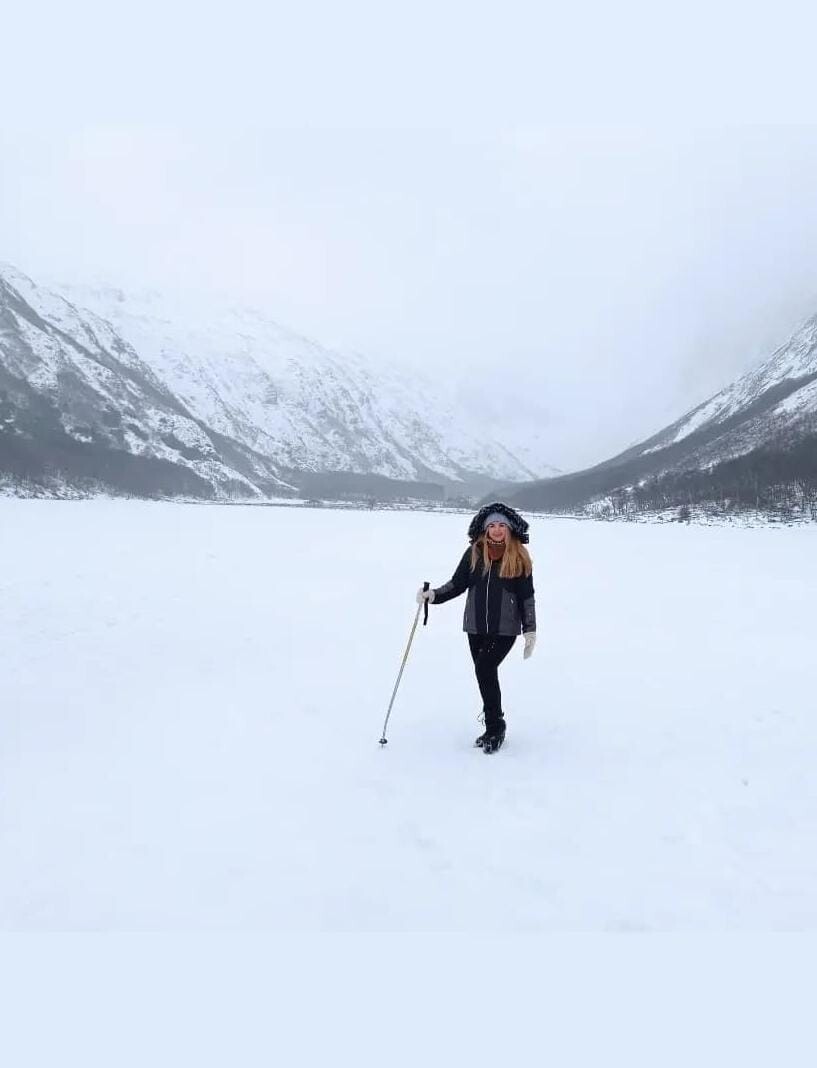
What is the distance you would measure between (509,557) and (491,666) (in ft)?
4.79

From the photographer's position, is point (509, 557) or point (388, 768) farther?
point (509, 557)

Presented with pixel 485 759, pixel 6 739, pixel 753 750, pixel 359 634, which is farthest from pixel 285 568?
pixel 753 750

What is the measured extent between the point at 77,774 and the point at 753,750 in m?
8.60

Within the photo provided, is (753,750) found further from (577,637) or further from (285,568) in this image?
(285,568)

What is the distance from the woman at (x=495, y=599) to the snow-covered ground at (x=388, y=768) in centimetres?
90

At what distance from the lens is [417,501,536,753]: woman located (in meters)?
7.65

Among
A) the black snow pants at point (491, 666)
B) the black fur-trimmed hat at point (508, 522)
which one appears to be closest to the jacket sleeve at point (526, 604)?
the black snow pants at point (491, 666)

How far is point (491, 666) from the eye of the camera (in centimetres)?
775

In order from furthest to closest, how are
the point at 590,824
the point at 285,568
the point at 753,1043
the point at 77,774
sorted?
the point at 285,568 < the point at 77,774 < the point at 590,824 < the point at 753,1043

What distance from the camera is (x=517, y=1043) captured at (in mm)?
3457

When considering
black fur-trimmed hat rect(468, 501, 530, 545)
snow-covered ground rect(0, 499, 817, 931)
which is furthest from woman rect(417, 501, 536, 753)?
snow-covered ground rect(0, 499, 817, 931)

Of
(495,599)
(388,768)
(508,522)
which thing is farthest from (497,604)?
(388,768)

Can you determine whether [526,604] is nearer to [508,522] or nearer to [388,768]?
[508,522]

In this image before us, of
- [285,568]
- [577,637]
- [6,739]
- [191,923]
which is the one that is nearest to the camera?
[191,923]
